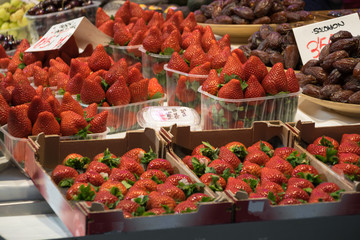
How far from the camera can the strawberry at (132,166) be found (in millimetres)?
1462

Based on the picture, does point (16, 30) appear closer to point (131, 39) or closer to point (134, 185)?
point (131, 39)

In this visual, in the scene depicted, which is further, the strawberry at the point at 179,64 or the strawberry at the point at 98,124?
the strawberry at the point at 179,64

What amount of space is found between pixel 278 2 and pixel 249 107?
1.42m

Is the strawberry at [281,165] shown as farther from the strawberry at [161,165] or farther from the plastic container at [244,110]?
the plastic container at [244,110]

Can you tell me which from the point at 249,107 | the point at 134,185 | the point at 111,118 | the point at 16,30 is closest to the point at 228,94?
the point at 249,107

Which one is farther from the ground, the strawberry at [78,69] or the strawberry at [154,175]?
the strawberry at [78,69]

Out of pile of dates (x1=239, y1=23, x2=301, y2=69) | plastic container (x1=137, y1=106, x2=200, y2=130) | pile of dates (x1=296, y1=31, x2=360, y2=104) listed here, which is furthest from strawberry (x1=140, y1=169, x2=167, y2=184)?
pile of dates (x1=239, y1=23, x2=301, y2=69)

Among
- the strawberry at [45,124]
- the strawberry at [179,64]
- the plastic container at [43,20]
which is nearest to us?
the strawberry at [45,124]

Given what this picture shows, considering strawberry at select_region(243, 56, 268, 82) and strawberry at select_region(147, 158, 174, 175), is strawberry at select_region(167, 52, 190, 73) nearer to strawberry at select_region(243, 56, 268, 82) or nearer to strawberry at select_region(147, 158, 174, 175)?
strawberry at select_region(243, 56, 268, 82)

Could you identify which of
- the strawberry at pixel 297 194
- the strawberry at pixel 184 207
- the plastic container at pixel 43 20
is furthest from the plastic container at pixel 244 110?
the plastic container at pixel 43 20

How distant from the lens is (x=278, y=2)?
3.09 m

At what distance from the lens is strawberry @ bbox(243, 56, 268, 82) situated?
188cm

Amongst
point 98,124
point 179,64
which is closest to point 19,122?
point 98,124

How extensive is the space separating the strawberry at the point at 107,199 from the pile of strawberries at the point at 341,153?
61 centimetres
